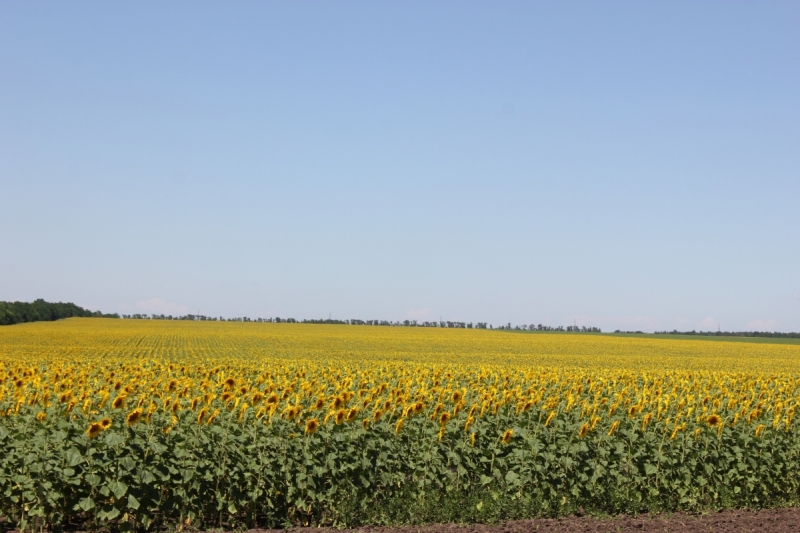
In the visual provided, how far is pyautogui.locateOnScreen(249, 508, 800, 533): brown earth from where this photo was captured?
29.6ft

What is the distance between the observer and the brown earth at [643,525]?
9023mm

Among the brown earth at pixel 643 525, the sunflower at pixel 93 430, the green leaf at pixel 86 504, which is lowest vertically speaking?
the brown earth at pixel 643 525

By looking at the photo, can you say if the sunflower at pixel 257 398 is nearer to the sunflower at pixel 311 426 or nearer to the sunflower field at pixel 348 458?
the sunflower field at pixel 348 458

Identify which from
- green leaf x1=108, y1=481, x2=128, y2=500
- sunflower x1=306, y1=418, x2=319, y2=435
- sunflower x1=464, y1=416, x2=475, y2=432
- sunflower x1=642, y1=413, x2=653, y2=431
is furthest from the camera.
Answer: sunflower x1=642, y1=413, x2=653, y2=431

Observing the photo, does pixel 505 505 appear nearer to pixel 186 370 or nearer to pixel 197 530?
pixel 197 530

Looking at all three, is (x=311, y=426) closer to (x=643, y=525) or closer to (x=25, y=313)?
(x=643, y=525)

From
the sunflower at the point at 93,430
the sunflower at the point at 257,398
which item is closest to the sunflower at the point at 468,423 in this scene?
the sunflower at the point at 257,398

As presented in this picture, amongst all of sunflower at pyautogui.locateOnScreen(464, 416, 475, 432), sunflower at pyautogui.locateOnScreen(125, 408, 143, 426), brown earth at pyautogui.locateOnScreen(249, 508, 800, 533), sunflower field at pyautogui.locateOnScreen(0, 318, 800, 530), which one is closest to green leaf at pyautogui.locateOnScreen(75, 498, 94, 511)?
sunflower field at pyautogui.locateOnScreen(0, 318, 800, 530)

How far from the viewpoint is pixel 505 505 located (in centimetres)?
998

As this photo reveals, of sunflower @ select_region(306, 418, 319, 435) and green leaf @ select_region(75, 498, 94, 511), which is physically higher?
sunflower @ select_region(306, 418, 319, 435)

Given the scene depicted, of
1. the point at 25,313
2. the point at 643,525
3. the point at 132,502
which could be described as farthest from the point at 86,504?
the point at 25,313

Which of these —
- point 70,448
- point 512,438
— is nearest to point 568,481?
point 512,438

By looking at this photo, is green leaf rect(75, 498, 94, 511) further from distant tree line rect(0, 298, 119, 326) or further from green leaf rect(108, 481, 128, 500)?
distant tree line rect(0, 298, 119, 326)

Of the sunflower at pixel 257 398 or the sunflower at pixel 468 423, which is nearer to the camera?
the sunflower at pixel 257 398
